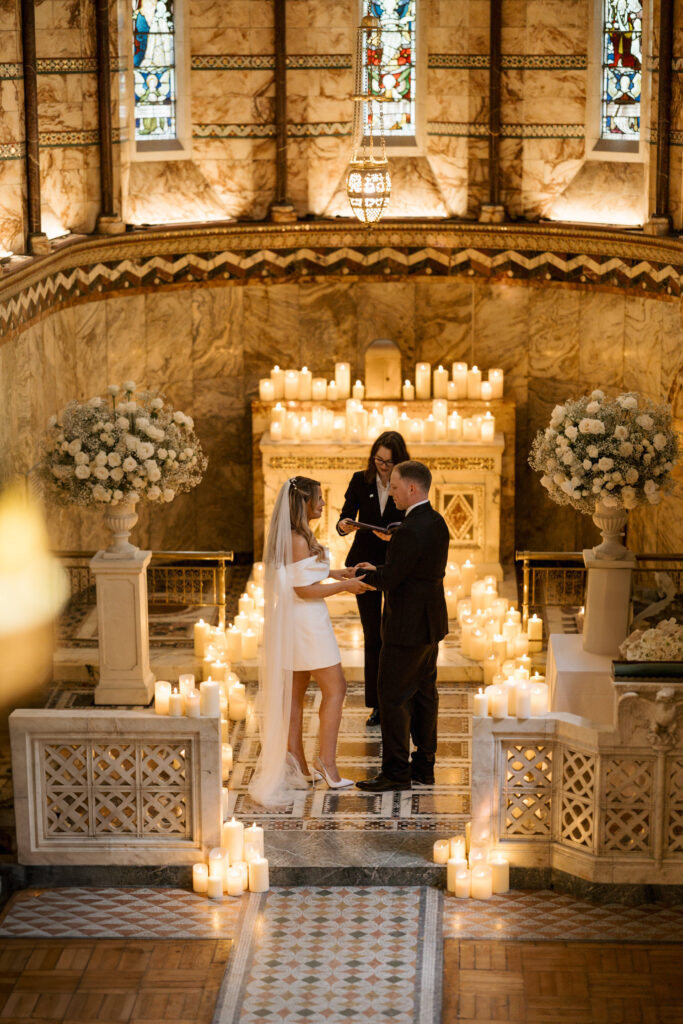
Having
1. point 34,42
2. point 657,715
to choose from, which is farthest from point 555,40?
point 657,715

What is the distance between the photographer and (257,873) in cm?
834

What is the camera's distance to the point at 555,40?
14.5 meters

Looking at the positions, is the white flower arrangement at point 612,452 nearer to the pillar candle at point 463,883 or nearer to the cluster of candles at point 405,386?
the pillar candle at point 463,883

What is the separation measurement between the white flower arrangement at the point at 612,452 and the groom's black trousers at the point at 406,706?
164 cm

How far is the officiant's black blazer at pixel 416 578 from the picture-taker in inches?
351

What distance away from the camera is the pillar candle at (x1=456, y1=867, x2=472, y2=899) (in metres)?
8.31

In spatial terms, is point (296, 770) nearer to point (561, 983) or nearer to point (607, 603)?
point (607, 603)

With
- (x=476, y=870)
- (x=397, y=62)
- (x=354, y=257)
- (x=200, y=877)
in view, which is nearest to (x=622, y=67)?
(x=397, y=62)

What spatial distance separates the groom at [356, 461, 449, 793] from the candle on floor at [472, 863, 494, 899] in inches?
43.6

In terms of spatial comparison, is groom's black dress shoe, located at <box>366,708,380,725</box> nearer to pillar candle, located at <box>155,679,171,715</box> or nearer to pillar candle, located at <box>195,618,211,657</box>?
pillar candle, located at <box>195,618,211,657</box>

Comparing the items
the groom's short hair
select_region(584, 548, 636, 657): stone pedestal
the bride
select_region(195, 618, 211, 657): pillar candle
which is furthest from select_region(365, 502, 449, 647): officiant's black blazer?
select_region(195, 618, 211, 657): pillar candle

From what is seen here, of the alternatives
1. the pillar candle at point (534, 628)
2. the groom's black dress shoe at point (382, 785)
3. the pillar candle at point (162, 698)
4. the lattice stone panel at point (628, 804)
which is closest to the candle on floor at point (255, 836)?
the pillar candle at point (162, 698)

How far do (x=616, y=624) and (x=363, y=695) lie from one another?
2.13 metres

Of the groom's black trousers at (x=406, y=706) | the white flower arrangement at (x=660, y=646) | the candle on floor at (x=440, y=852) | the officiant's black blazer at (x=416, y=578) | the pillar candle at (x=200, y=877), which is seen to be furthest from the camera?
the groom's black trousers at (x=406, y=706)
